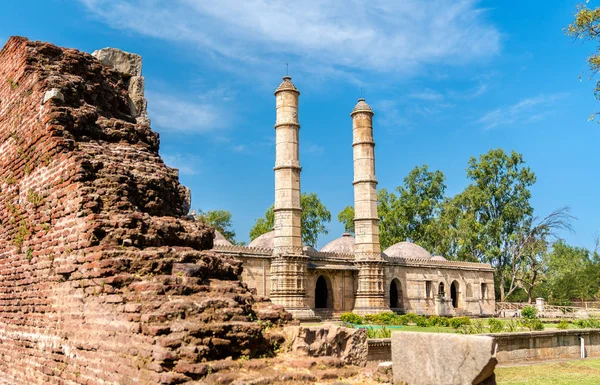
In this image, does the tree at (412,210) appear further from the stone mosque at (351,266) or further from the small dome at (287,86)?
the small dome at (287,86)

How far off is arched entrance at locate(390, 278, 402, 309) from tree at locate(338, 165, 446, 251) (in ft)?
31.1

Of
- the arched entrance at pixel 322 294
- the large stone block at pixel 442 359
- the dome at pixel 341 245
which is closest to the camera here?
the large stone block at pixel 442 359

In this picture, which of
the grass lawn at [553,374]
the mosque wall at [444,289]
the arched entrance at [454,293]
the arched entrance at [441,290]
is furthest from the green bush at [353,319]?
the grass lawn at [553,374]

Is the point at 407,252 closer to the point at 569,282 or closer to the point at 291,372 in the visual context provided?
the point at 569,282

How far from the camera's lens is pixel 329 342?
15.3 ft

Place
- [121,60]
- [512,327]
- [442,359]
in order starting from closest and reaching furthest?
[442,359] → [121,60] → [512,327]

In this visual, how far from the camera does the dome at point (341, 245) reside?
79.1 feet

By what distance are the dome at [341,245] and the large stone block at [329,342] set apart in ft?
61.9

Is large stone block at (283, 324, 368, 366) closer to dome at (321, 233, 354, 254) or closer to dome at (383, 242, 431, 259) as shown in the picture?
dome at (321, 233, 354, 254)

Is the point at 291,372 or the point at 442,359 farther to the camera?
the point at 291,372

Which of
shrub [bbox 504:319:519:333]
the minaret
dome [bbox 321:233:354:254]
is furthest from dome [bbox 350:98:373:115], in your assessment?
shrub [bbox 504:319:519:333]

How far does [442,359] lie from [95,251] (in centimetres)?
285

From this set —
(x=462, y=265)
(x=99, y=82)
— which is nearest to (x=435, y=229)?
(x=462, y=265)

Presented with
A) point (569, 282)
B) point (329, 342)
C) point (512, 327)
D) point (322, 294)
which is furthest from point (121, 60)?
point (569, 282)
